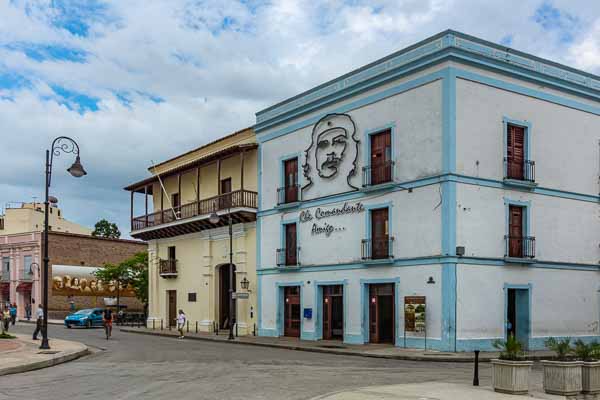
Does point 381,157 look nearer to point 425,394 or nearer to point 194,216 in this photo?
point 194,216

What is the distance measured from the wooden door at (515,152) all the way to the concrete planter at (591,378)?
47.4ft

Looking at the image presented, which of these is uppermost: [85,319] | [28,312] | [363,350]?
[363,350]

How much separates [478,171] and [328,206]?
7.37 meters

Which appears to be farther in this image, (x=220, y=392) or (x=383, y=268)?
(x=383, y=268)

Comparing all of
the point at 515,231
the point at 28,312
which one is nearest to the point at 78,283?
the point at 28,312

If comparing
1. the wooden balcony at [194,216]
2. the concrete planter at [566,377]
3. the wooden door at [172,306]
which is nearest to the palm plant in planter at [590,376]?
the concrete planter at [566,377]

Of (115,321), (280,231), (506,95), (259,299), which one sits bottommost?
(115,321)

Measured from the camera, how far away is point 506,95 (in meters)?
27.3

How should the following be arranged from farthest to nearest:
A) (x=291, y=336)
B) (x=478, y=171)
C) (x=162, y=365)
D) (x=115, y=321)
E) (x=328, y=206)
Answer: (x=115, y=321) < (x=291, y=336) < (x=328, y=206) < (x=478, y=171) < (x=162, y=365)

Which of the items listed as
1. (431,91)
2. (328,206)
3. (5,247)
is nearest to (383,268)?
(328,206)

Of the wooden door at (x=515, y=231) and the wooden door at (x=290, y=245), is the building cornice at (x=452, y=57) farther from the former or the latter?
the wooden door at (x=290, y=245)

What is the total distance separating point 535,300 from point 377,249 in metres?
6.11

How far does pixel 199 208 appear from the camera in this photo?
3994 cm

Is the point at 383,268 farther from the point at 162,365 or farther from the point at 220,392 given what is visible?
the point at 220,392
